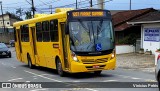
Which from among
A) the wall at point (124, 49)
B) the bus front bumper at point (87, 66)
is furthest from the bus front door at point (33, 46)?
the wall at point (124, 49)

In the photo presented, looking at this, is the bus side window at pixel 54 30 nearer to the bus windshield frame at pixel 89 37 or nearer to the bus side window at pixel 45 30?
the bus side window at pixel 45 30

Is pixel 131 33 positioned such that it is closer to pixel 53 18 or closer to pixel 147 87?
pixel 53 18

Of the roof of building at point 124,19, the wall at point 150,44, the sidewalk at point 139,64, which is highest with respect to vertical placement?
the roof of building at point 124,19

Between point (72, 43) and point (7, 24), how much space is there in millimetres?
106000

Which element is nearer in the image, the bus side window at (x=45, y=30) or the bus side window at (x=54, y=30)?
the bus side window at (x=54, y=30)

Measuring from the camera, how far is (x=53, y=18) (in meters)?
17.9

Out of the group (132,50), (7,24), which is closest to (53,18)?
(132,50)

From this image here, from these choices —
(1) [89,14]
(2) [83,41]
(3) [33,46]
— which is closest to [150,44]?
(3) [33,46]

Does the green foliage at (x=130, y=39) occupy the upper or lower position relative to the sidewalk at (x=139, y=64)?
upper

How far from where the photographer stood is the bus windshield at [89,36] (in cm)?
1614

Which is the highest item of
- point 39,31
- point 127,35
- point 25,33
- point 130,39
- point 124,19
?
point 124,19

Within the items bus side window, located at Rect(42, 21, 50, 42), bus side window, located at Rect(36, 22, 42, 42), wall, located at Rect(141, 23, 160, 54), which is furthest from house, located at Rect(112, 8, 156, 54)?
bus side window, located at Rect(42, 21, 50, 42)

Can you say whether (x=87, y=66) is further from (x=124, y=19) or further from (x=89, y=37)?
(x=124, y=19)

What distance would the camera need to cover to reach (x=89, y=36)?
16.3 metres
